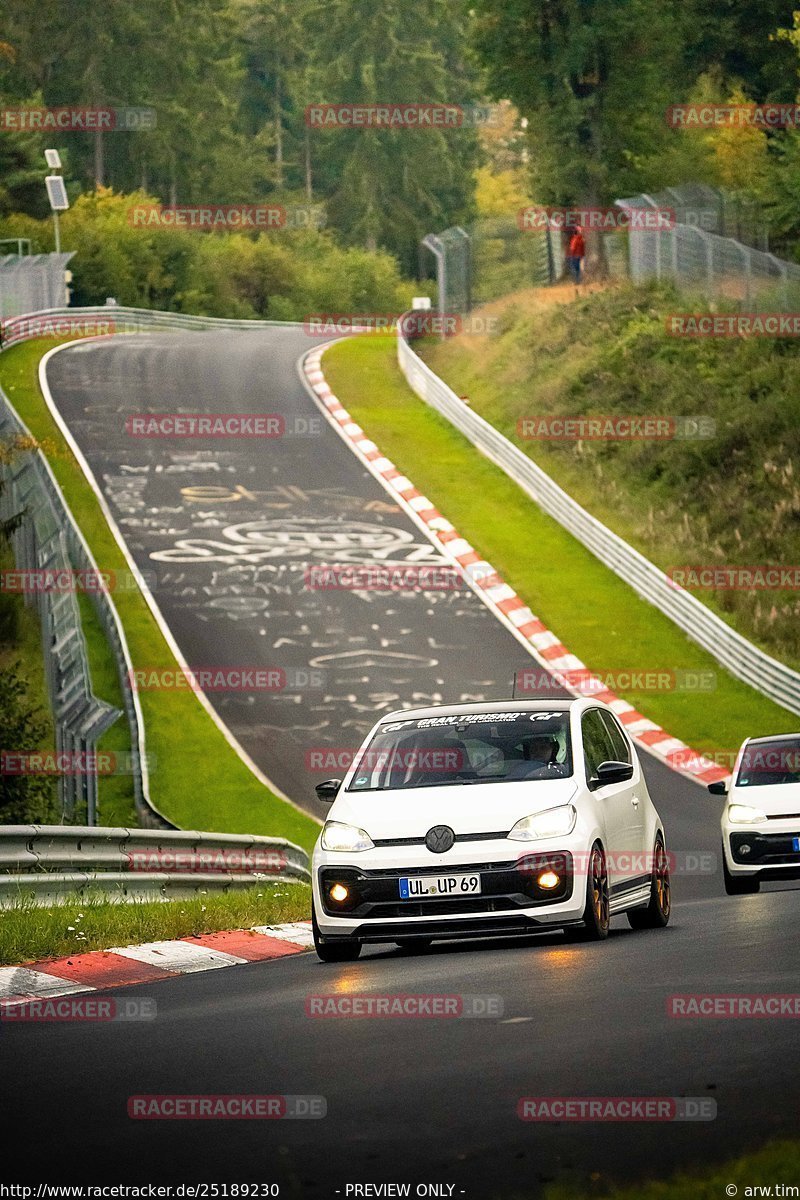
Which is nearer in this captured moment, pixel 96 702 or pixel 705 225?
pixel 96 702

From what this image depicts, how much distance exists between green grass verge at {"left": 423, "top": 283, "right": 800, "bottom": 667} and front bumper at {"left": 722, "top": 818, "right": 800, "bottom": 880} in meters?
15.9

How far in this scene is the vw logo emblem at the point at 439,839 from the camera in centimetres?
1212

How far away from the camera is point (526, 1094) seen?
695 centimetres

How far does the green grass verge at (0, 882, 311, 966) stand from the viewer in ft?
40.2

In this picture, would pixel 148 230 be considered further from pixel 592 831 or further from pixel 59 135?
pixel 592 831

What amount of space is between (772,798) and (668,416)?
27.8m

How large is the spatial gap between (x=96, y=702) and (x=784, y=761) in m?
7.09

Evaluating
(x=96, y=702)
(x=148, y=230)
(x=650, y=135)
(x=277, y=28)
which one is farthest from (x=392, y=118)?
(x=96, y=702)

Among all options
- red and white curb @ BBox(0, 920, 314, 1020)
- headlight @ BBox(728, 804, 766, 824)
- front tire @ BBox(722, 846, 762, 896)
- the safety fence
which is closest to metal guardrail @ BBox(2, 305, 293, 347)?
the safety fence

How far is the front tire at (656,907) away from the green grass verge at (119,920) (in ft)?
8.89
